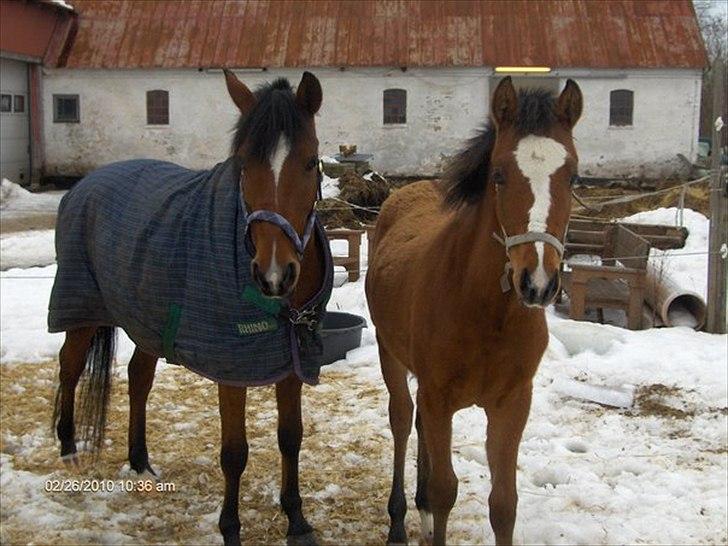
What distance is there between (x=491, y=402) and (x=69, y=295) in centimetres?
219

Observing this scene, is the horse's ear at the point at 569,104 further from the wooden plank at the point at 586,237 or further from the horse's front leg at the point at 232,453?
the wooden plank at the point at 586,237

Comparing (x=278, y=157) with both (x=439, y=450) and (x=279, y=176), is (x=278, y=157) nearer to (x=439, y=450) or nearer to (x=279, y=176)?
(x=279, y=176)

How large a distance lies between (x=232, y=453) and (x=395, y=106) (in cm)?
1812

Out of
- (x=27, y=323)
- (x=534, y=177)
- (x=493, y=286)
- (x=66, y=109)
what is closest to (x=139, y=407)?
(x=493, y=286)

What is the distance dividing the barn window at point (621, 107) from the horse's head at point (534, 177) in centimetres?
1872

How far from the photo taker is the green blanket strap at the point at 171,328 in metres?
3.27

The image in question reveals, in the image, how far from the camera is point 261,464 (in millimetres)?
4355

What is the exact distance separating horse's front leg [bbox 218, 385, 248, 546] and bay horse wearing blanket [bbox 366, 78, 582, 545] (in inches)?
28.5

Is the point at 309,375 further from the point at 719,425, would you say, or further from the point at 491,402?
the point at 719,425

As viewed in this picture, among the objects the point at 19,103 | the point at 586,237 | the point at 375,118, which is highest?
the point at 19,103

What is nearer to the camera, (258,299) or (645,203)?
(258,299)

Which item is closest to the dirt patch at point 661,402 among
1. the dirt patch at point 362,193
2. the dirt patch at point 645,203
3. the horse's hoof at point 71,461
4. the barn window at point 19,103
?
the horse's hoof at point 71,461

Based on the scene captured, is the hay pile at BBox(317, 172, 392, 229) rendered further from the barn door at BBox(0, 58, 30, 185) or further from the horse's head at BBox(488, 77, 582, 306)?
the barn door at BBox(0, 58, 30, 185)

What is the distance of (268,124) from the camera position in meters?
2.95
